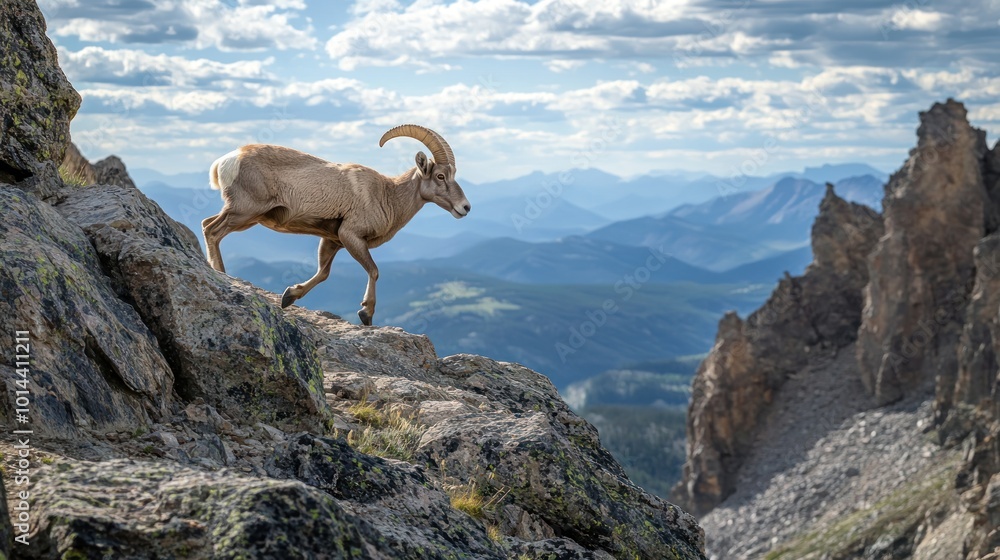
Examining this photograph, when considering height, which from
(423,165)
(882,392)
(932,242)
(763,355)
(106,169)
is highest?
(106,169)

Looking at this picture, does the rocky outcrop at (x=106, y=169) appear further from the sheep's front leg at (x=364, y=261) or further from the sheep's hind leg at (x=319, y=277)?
the sheep's front leg at (x=364, y=261)

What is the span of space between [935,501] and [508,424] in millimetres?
111532

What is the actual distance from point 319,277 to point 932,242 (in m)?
141

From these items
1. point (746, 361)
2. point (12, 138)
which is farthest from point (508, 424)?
point (746, 361)

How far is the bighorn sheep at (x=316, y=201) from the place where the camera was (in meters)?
18.3

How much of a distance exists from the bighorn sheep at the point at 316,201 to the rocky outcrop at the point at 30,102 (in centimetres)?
377

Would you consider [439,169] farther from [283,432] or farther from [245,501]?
[245,501]

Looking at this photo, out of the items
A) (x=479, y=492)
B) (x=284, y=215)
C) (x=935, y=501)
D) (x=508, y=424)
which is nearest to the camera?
(x=479, y=492)

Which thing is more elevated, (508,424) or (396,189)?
(396,189)

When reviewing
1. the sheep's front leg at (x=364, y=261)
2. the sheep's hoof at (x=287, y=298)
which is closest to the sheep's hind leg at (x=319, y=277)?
the sheep's hoof at (x=287, y=298)

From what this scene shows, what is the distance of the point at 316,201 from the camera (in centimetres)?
1844

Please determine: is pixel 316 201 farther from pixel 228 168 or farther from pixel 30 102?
pixel 30 102

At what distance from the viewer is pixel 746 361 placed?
16500cm

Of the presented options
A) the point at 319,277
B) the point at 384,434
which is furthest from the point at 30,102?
the point at 384,434
